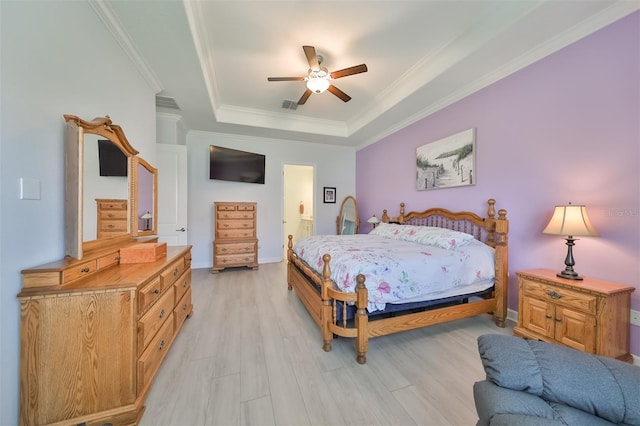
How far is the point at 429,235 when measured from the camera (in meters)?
2.90

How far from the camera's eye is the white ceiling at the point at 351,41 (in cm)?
196

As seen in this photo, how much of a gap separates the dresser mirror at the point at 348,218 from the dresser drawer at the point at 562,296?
355 cm

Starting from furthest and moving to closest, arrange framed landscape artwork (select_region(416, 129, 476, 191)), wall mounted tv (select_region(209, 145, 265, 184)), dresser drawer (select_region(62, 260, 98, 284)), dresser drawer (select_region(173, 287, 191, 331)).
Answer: wall mounted tv (select_region(209, 145, 265, 184)), framed landscape artwork (select_region(416, 129, 476, 191)), dresser drawer (select_region(173, 287, 191, 331)), dresser drawer (select_region(62, 260, 98, 284))

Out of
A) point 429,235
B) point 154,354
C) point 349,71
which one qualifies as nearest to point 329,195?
point 429,235

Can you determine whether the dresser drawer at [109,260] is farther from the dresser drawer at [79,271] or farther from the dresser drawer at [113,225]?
the dresser drawer at [113,225]

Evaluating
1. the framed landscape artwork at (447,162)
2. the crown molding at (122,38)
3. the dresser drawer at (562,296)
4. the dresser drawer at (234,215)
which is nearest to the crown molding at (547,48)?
the framed landscape artwork at (447,162)

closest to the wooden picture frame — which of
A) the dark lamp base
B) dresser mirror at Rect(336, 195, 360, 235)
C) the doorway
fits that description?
dresser mirror at Rect(336, 195, 360, 235)

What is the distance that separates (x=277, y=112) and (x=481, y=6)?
10.3 ft

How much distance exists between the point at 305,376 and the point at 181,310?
1360 millimetres

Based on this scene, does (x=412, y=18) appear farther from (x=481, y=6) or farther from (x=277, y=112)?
(x=277, y=112)

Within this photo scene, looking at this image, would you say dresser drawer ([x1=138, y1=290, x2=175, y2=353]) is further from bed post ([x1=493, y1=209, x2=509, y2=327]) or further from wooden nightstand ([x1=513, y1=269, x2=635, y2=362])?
bed post ([x1=493, y1=209, x2=509, y2=327])

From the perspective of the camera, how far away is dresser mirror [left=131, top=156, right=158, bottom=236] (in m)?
2.17

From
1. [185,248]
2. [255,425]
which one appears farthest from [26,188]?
[255,425]

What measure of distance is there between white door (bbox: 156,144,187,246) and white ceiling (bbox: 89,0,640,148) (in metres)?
0.75
